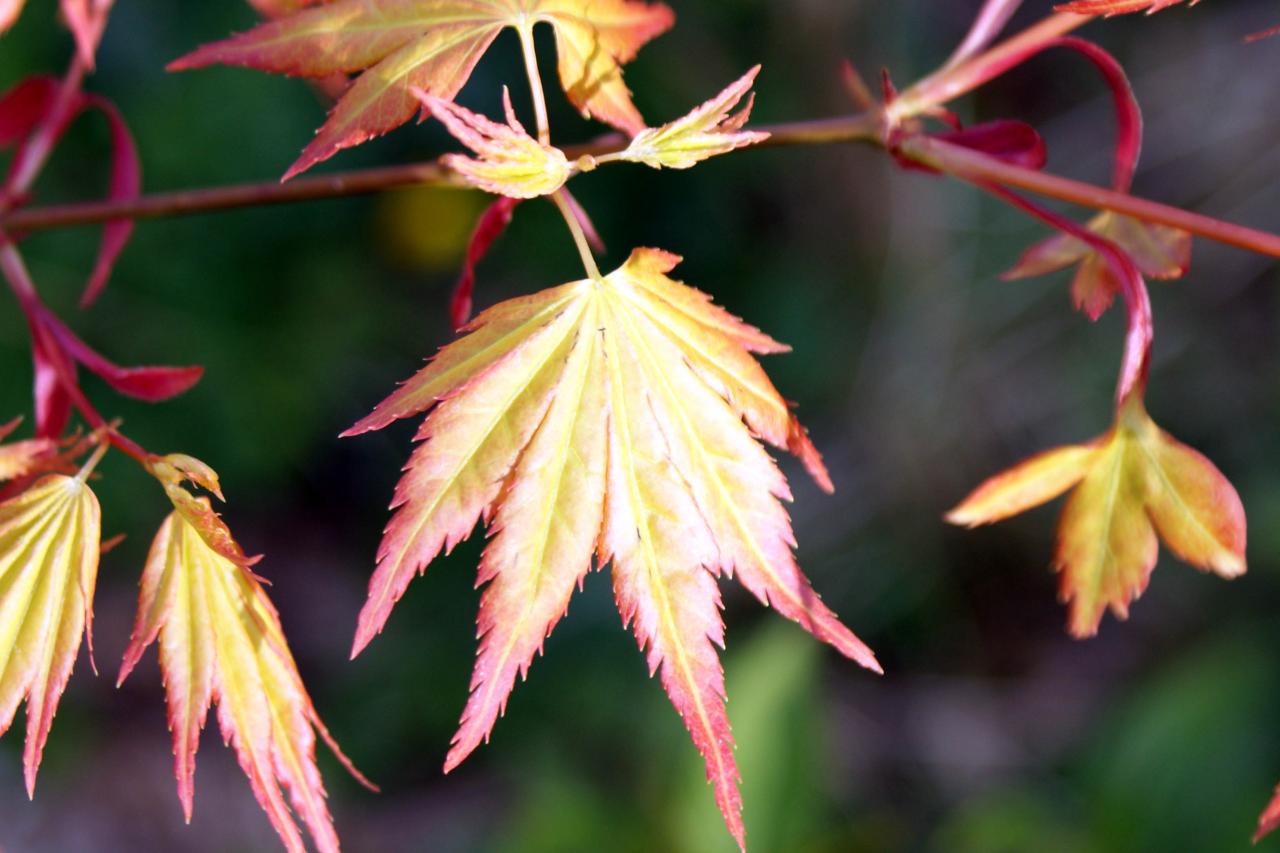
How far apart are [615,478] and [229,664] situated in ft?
0.77

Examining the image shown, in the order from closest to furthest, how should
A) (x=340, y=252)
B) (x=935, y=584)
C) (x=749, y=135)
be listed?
(x=749, y=135)
(x=340, y=252)
(x=935, y=584)

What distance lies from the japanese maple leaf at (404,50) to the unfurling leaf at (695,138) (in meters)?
0.09

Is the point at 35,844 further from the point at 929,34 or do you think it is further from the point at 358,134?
the point at 929,34

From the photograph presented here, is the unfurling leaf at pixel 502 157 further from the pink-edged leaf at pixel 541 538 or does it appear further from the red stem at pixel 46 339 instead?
the red stem at pixel 46 339

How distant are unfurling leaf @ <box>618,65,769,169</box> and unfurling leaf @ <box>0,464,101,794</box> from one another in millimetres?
347

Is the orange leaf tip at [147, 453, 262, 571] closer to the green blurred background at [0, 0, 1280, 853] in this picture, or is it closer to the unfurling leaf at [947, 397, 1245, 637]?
the unfurling leaf at [947, 397, 1245, 637]

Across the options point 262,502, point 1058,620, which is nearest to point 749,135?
point 262,502

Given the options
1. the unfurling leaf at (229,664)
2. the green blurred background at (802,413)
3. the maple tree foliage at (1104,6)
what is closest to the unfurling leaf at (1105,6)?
the maple tree foliage at (1104,6)

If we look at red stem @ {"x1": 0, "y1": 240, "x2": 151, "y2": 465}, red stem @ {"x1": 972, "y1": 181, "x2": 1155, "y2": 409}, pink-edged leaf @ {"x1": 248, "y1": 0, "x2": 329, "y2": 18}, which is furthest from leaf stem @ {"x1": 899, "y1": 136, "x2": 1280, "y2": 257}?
red stem @ {"x1": 0, "y1": 240, "x2": 151, "y2": 465}

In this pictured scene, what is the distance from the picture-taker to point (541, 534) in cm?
58

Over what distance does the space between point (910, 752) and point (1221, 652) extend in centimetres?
63

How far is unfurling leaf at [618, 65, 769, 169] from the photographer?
53 centimetres

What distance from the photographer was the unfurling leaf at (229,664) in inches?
23.5

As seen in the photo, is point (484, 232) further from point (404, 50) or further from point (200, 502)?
point (200, 502)
